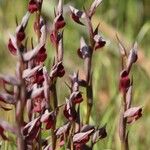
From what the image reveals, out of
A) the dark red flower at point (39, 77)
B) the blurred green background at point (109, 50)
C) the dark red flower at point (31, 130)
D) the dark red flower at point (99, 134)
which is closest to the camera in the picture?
the dark red flower at point (31, 130)

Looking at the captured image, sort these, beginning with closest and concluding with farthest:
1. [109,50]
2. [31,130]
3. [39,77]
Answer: [31,130]
[39,77]
[109,50]

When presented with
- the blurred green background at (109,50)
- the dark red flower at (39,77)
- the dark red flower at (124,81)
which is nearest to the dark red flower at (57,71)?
the dark red flower at (39,77)

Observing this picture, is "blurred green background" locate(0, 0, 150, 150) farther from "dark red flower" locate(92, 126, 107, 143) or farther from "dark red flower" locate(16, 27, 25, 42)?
"dark red flower" locate(16, 27, 25, 42)

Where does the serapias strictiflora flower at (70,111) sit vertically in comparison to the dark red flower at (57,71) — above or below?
below


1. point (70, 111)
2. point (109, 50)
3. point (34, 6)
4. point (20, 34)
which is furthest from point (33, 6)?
point (109, 50)

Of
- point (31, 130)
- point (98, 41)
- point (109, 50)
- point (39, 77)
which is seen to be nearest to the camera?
point (31, 130)

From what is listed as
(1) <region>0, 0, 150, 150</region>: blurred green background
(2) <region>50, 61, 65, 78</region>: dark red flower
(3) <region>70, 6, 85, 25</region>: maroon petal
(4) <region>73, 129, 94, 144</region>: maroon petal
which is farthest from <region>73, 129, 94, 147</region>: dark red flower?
(1) <region>0, 0, 150, 150</region>: blurred green background

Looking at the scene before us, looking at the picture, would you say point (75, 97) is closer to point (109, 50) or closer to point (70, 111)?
point (70, 111)

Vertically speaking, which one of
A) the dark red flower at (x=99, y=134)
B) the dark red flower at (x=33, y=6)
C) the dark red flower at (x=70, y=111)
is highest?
the dark red flower at (x=33, y=6)

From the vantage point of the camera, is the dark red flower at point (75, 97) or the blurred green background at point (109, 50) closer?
the dark red flower at point (75, 97)

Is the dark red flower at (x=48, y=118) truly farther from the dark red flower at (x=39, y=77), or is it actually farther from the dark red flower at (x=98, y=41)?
the dark red flower at (x=98, y=41)
